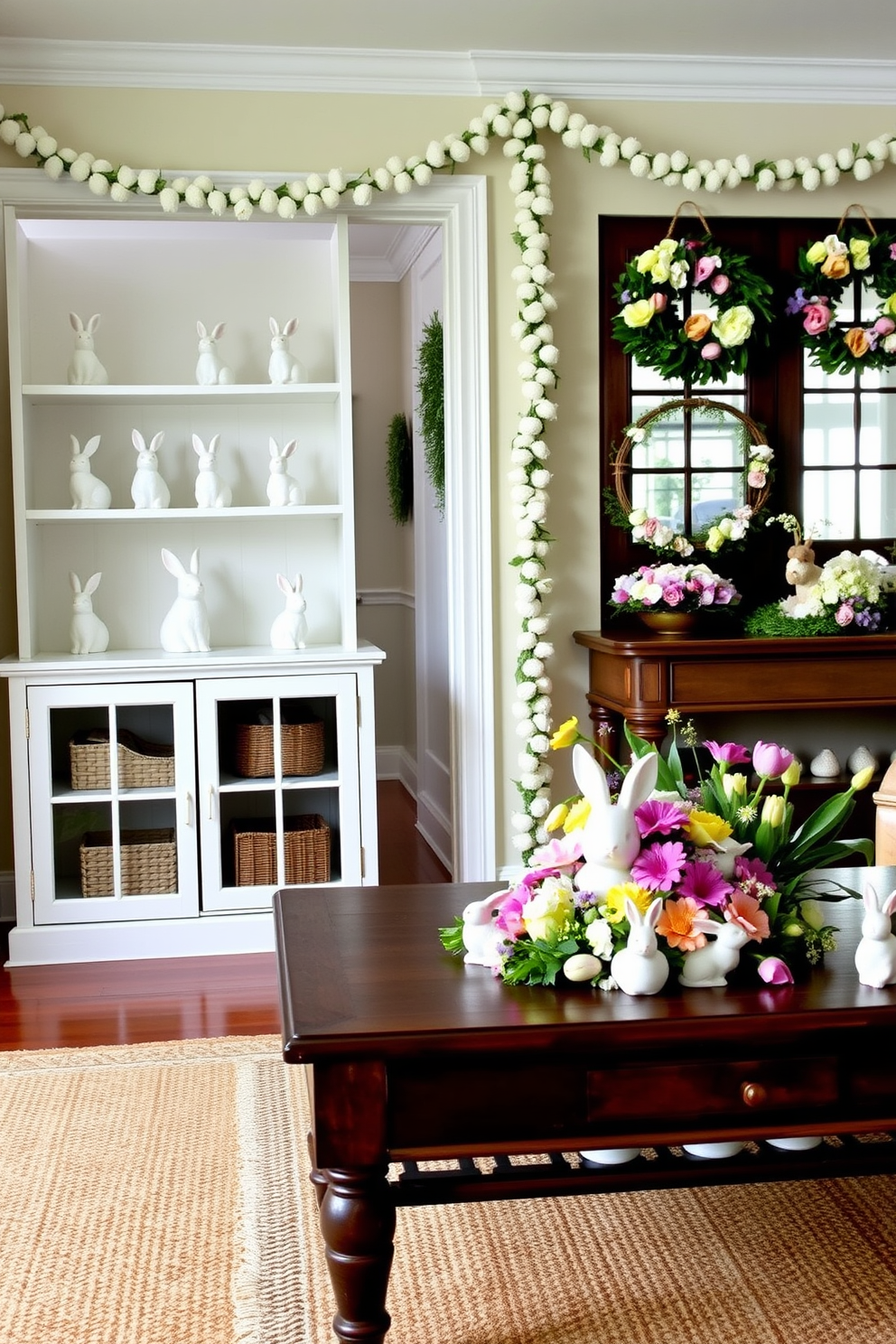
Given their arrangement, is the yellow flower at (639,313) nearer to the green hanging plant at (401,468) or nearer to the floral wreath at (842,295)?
the floral wreath at (842,295)

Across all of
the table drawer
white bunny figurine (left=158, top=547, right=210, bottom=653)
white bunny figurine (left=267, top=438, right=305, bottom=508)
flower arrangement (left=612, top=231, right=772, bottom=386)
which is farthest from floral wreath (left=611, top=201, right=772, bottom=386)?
the table drawer

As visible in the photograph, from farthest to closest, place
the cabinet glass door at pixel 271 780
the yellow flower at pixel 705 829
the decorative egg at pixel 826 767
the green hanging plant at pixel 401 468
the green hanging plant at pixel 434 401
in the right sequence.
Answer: the green hanging plant at pixel 401 468
the green hanging plant at pixel 434 401
the decorative egg at pixel 826 767
the cabinet glass door at pixel 271 780
the yellow flower at pixel 705 829

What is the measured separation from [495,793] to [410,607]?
2.57 metres

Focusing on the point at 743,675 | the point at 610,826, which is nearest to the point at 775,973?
the point at 610,826

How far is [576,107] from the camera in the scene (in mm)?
4270

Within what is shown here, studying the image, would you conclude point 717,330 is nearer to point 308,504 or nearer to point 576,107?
point 576,107

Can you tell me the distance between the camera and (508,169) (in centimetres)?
426

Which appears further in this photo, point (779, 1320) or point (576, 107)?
point (576, 107)

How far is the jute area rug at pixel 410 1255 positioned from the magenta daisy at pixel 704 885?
663mm

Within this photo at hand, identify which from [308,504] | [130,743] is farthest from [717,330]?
[130,743]

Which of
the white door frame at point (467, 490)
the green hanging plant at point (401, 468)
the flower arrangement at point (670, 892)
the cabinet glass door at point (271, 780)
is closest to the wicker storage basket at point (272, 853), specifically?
the cabinet glass door at point (271, 780)

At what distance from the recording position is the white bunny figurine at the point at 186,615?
4.14 m

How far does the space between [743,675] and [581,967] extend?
7.31 ft

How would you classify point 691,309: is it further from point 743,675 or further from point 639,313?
point 743,675
